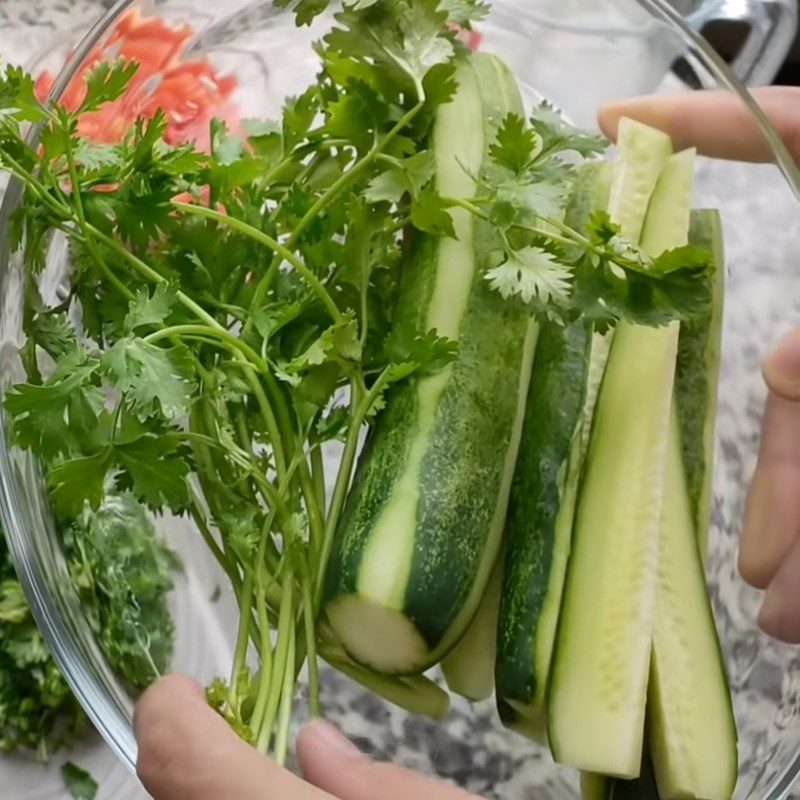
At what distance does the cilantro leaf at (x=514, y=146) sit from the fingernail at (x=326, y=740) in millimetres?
433

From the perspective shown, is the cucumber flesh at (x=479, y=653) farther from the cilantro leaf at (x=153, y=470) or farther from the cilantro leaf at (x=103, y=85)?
the cilantro leaf at (x=103, y=85)

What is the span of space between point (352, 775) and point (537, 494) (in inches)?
9.6

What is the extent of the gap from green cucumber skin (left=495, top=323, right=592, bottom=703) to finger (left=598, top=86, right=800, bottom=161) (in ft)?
0.92

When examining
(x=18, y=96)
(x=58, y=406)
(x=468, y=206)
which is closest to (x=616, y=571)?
(x=468, y=206)

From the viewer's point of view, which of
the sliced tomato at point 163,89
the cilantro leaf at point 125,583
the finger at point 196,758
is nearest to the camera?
the finger at point 196,758

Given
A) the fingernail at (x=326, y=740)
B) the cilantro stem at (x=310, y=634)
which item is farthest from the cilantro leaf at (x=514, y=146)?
the fingernail at (x=326, y=740)

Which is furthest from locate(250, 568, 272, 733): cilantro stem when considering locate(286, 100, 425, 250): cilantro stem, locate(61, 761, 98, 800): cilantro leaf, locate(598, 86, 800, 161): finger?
locate(598, 86, 800, 161): finger

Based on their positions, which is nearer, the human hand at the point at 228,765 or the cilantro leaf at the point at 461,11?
the human hand at the point at 228,765

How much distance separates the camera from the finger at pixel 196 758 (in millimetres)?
608

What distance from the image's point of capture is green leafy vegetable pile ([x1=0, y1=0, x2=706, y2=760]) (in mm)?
653

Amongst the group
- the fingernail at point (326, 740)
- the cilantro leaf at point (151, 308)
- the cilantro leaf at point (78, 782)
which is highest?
the cilantro leaf at point (151, 308)

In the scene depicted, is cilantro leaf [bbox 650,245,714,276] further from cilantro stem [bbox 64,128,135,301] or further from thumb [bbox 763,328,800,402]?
cilantro stem [bbox 64,128,135,301]

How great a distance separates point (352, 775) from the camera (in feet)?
2.27

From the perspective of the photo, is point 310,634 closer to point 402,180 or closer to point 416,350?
point 416,350
